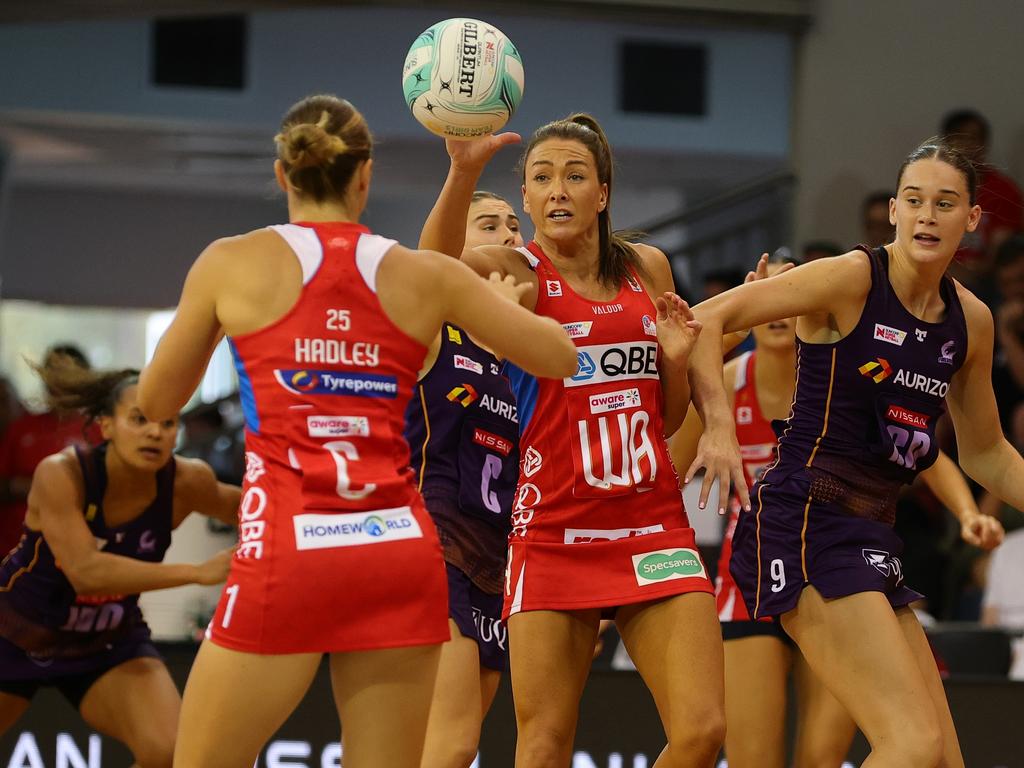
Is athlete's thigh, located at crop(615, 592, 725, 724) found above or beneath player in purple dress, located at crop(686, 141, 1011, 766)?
beneath

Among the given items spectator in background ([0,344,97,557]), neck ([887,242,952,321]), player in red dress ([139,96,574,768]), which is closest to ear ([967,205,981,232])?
neck ([887,242,952,321])

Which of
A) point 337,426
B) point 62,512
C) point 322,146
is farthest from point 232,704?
point 62,512

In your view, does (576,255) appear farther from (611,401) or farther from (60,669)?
(60,669)

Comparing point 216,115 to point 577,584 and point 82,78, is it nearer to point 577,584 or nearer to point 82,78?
point 82,78

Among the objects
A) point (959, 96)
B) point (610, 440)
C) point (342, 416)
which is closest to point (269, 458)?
point (342, 416)

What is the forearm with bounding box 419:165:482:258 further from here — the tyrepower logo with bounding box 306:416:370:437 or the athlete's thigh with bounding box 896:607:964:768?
the athlete's thigh with bounding box 896:607:964:768

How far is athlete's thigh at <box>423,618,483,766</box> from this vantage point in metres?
4.04

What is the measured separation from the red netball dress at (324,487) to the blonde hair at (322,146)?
0.40ft

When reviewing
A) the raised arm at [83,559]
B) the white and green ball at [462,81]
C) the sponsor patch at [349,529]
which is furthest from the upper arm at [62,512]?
the sponsor patch at [349,529]

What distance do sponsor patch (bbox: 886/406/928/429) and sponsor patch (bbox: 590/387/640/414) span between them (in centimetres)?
72

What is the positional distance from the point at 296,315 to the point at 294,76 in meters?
9.05

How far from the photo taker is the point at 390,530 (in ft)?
9.59

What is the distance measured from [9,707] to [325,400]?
2.75 meters

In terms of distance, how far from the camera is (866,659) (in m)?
3.70
